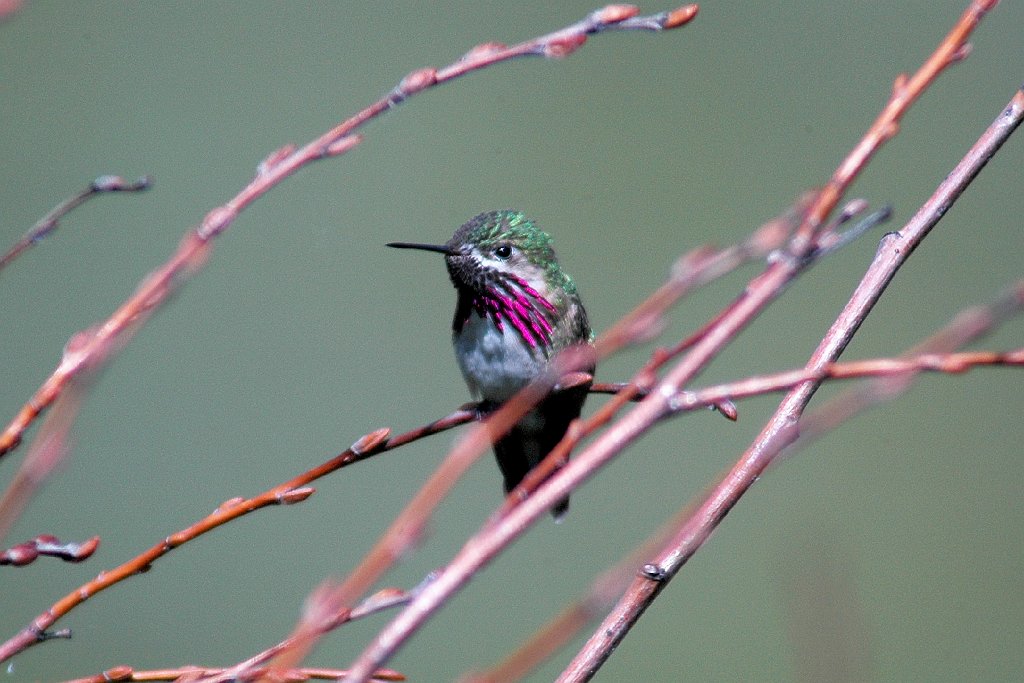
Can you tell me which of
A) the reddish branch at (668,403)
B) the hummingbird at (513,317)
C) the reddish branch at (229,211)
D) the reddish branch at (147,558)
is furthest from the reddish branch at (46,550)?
the hummingbird at (513,317)

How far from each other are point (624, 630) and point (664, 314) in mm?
340

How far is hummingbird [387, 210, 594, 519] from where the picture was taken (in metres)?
1.98

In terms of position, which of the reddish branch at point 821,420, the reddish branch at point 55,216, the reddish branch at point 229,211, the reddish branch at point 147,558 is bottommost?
the reddish branch at point 821,420

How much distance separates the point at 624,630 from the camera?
0.79 metres

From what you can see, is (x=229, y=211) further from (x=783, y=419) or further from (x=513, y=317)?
(x=513, y=317)

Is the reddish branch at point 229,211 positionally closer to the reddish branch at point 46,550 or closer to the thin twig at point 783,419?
the reddish branch at point 46,550

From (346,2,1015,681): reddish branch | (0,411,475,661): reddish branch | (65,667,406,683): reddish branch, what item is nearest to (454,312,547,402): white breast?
(0,411,475,661): reddish branch

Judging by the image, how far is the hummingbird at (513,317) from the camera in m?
1.98

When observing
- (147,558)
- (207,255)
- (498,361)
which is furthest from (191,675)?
(498,361)

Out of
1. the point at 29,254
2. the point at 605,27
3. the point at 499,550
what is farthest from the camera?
the point at 29,254

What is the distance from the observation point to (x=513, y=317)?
2.01 meters

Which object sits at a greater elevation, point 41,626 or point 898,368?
point 41,626

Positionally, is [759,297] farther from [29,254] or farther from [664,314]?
[29,254]

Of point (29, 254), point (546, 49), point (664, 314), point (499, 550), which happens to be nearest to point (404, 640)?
point (499, 550)
